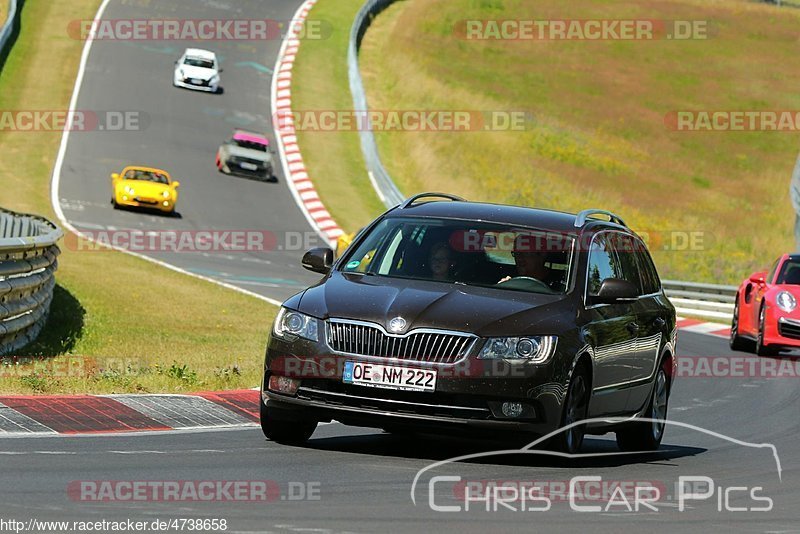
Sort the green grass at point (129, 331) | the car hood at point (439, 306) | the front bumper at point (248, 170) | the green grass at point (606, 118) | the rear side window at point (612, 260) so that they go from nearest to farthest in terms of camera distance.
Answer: the car hood at point (439, 306) < the rear side window at point (612, 260) < the green grass at point (129, 331) < the front bumper at point (248, 170) < the green grass at point (606, 118)

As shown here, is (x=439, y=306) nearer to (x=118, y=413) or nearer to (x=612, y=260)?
(x=612, y=260)

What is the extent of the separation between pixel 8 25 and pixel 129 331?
36.1 metres

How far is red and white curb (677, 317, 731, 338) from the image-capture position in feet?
86.3

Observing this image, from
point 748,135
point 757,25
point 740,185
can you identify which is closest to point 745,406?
point 740,185

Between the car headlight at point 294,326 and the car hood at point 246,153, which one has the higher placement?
the car headlight at point 294,326

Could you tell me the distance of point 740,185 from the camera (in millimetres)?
53250

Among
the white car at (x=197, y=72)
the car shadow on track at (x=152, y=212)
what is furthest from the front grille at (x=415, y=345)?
the white car at (x=197, y=72)

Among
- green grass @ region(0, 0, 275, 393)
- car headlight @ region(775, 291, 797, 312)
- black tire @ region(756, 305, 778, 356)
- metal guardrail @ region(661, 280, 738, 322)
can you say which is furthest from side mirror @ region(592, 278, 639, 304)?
metal guardrail @ region(661, 280, 738, 322)

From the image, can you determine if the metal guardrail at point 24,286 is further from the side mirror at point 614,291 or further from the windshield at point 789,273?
the windshield at point 789,273

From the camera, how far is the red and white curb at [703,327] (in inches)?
1035

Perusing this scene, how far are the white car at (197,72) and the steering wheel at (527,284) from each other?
41.1 m

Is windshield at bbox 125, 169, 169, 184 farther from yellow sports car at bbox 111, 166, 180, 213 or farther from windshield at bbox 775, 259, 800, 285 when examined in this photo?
windshield at bbox 775, 259, 800, 285

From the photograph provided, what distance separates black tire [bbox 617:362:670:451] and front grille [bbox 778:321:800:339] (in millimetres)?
9203

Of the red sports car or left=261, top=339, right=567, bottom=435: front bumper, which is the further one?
the red sports car
